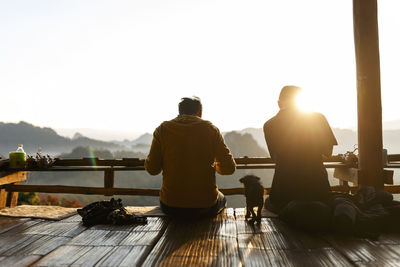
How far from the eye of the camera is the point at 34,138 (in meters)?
136

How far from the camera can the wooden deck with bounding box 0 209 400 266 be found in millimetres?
2180

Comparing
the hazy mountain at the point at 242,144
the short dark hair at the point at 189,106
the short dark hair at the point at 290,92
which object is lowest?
the hazy mountain at the point at 242,144

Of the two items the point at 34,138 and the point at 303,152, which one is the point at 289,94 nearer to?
the point at 303,152

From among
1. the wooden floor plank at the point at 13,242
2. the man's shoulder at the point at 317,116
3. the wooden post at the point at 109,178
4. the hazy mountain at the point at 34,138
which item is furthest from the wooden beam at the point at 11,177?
the hazy mountain at the point at 34,138

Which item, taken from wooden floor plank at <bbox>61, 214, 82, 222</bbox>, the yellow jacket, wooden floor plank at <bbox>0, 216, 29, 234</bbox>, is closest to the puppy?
the yellow jacket

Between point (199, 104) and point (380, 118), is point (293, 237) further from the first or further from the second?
point (380, 118)

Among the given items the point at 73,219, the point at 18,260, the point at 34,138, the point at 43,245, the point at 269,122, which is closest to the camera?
the point at 18,260

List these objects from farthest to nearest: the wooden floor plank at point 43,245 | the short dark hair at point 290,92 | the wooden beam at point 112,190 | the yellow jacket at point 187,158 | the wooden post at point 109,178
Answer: the wooden post at point 109,178 < the wooden beam at point 112,190 < the short dark hair at point 290,92 < the yellow jacket at point 187,158 < the wooden floor plank at point 43,245

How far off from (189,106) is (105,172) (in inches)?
101

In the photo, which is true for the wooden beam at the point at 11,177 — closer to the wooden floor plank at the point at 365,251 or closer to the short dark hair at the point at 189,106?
the short dark hair at the point at 189,106

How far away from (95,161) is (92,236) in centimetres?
249

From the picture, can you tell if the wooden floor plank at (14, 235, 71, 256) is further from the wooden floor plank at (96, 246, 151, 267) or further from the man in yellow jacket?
the man in yellow jacket

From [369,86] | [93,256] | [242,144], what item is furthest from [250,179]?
[242,144]

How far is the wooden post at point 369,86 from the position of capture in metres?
3.84
